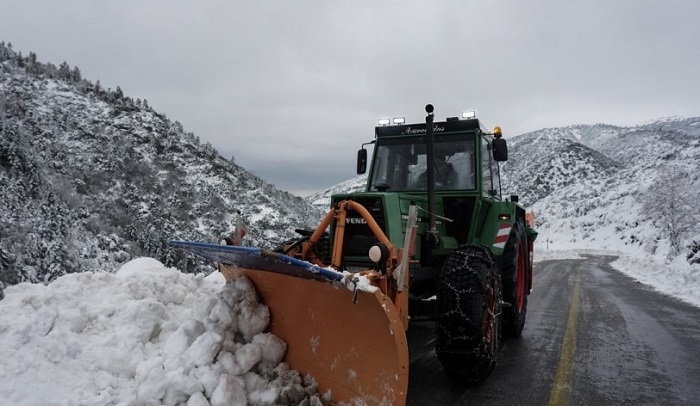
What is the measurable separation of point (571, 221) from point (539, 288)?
53212mm

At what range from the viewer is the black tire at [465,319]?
3.56m

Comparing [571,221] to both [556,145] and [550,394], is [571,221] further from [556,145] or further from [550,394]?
[550,394]

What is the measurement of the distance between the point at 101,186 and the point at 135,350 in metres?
17.0

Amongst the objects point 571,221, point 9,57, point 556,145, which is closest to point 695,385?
point 9,57

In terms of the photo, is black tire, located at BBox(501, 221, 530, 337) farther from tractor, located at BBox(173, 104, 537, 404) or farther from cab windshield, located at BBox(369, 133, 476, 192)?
cab windshield, located at BBox(369, 133, 476, 192)

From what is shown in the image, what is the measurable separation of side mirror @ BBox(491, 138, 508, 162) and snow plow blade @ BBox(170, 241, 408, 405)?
3.13 meters

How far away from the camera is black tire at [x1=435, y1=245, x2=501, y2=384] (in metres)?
3.56

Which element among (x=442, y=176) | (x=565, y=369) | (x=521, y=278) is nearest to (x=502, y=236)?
(x=442, y=176)

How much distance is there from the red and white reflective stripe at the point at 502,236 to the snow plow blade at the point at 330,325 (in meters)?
2.53

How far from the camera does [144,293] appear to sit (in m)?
3.96

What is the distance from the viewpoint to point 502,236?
17.0 ft

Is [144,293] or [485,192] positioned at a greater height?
[485,192]

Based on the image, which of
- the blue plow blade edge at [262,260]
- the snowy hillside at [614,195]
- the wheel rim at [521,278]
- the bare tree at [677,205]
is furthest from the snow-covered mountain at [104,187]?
the wheel rim at [521,278]

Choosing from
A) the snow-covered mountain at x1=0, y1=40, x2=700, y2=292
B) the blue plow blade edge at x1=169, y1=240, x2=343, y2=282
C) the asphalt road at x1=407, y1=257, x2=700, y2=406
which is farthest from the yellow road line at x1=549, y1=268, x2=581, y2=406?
the snow-covered mountain at x1=0, y1=40, x2=700, y2=292
